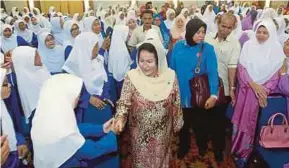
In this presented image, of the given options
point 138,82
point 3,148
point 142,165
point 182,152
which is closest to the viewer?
point 3,148

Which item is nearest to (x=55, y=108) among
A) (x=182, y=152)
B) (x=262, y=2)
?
(x=182, y=152)

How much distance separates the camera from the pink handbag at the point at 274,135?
7.24ft

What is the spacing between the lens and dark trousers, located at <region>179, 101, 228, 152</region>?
8.60ft

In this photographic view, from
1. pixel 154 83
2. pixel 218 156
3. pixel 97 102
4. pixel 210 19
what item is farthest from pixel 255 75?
pixel 210 19

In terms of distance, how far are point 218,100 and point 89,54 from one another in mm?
1172

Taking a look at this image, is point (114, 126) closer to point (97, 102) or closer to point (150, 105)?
point (150, 105)

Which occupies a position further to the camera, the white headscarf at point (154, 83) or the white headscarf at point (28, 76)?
the white headscarf at point (28, 76)

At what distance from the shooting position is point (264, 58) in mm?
2557

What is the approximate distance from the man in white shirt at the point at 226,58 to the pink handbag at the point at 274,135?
51 centimetres

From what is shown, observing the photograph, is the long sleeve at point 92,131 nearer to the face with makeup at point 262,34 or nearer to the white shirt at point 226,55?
the white shirt at point 226,55

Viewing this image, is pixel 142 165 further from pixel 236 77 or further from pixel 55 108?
pixel 236 77

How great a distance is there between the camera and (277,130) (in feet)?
7.32

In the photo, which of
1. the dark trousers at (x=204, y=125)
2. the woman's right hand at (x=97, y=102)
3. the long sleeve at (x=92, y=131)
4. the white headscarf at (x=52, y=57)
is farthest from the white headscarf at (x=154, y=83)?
the white headscarf at (x=52, y=57)

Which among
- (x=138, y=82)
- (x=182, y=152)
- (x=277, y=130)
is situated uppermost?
(x=138, y=82)
